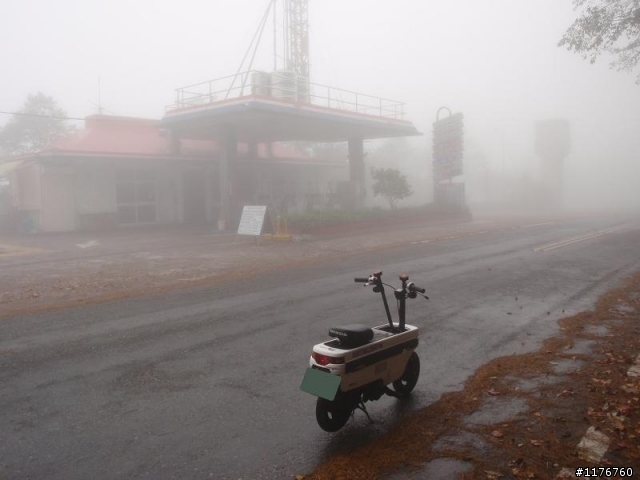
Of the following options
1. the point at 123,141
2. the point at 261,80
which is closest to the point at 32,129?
the point at 123,141

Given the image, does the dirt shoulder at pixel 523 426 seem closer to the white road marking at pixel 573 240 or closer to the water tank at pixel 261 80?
the white road marking at pixel 573 240

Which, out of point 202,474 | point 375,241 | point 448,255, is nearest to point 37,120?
point 375,241

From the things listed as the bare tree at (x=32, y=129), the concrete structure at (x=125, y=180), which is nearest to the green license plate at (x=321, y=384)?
the concrete structure at (x=125, y=180)

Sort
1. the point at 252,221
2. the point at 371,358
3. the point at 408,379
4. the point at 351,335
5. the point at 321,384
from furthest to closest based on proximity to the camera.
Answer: the point at 252,221
the point at 408,379
the point at 371,358
the point at 351,335
the point at 321,384

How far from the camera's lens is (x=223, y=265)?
15031mm

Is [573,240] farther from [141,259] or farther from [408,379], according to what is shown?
[408,379]

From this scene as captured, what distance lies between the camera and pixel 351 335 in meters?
4.70

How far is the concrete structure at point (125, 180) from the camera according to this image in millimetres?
24938

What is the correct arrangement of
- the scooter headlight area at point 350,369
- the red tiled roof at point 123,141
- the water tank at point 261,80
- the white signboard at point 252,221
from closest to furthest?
the scooter headlight area at point 350,369
the white signboard at point 252,221
the water tank at point 261,80
the red tiled roof at point 123,141

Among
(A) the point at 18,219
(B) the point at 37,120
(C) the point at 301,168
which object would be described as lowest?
(A) the point at 18,219

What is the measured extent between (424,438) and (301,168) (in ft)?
110

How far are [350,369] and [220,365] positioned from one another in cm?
245

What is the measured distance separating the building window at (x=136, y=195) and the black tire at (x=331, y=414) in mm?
24757

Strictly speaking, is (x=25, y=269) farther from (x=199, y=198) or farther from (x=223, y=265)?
(x=199, y=198)
